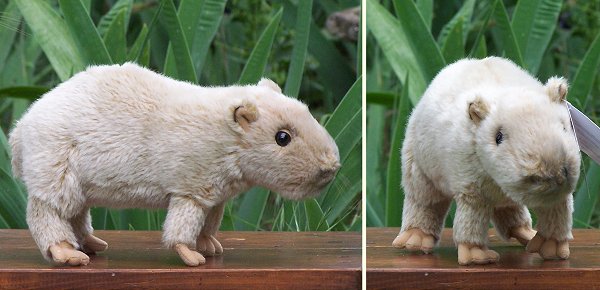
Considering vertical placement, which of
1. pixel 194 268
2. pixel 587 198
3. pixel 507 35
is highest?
pixel 507 35

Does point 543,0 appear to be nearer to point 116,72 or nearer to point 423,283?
point 423,283

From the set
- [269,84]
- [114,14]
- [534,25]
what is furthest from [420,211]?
[114,14]

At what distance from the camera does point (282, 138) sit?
113cm

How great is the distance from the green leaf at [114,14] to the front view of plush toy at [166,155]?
226mm

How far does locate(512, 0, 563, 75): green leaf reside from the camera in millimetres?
1392

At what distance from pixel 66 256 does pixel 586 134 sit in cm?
62

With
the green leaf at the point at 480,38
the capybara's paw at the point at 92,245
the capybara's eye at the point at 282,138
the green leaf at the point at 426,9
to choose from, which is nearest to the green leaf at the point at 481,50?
the green leaf at the point at 480,38

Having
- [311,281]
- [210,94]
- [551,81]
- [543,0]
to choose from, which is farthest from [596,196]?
[210,94]

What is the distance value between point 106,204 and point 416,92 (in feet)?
1.52

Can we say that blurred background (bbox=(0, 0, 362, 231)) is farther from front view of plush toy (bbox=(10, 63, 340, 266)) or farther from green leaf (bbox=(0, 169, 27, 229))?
front view of plush toy (bbox=(10, 63, 340, 266))

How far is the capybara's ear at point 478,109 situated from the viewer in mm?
1137

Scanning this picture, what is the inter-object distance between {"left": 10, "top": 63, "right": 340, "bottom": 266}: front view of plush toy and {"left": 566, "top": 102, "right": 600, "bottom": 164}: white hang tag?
284 millimetres

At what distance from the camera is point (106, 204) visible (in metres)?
1.16

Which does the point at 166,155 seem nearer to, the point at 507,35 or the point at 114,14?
the point at 114,14
